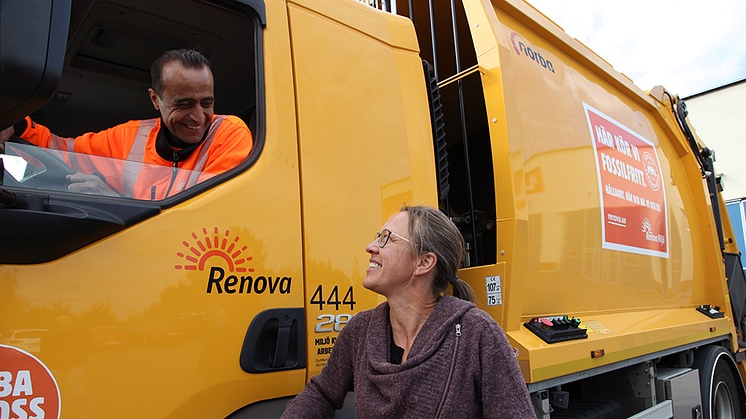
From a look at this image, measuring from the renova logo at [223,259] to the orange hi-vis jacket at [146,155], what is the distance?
174 mm

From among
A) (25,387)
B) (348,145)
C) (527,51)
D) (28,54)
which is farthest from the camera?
(527,51)

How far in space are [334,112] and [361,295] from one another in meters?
0.70

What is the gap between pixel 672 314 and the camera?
3393mm

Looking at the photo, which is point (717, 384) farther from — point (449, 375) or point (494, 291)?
point (449, 375)

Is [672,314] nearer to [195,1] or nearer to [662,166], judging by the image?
[662,166]

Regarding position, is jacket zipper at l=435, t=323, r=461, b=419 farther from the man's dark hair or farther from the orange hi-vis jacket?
the man's dark hair

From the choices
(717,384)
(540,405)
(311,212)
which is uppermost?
(311,212)

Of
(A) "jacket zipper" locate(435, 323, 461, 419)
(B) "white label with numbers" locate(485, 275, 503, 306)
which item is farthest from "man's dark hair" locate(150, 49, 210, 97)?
(B) "white label with numbers" locate(485, 275, 503, 306)

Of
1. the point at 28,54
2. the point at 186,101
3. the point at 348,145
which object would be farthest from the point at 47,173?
the point at 348,145

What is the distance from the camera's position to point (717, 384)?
12.0 feet

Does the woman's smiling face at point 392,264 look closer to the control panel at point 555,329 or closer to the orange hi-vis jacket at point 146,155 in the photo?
the orange hi-vis jacket at point 146,155

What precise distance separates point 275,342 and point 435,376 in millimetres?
516

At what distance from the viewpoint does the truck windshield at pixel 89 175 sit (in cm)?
116

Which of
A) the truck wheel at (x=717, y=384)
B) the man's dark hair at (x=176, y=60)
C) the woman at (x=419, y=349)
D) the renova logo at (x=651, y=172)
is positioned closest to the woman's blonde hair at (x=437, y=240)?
the woman at (x=419, y=349)
